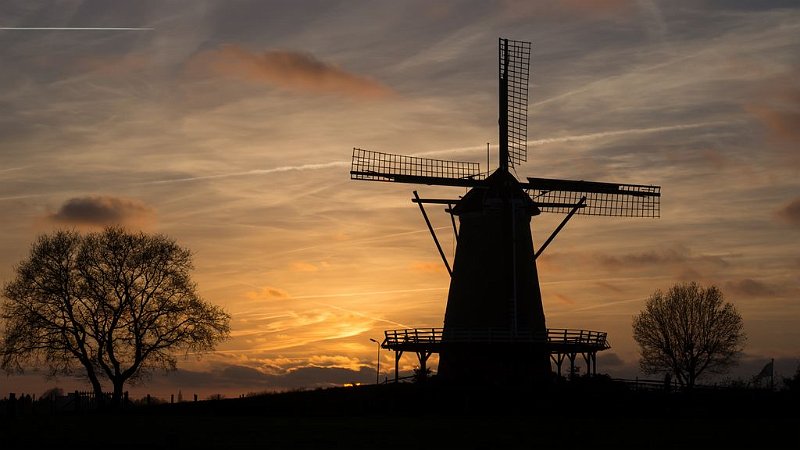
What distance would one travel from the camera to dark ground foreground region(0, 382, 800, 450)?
4166cm

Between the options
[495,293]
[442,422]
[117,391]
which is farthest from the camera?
[117,391]

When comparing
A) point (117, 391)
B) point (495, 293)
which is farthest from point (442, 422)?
point (117, 391)

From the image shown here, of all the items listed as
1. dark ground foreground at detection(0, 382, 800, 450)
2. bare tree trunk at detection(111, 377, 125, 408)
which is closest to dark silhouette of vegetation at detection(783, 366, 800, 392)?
dark ground foreground at detection(0, 382, 800, 450)

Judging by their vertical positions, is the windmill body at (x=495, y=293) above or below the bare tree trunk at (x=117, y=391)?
above

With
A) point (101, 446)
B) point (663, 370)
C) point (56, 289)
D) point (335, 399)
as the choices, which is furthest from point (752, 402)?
point (56, 289)

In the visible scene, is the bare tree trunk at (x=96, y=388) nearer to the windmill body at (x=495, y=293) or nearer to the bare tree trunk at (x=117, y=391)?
the bare tree trunk at (x=117, y=391)

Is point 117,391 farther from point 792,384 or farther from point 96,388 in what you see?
point 792,384

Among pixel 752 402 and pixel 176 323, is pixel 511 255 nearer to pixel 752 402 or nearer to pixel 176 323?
pixel 752 402

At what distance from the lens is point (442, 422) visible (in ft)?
169

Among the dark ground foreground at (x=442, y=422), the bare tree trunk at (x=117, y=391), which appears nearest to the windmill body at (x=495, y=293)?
the dark ground foreground at (x=442, y=422)

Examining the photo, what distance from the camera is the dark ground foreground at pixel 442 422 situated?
1640 inches

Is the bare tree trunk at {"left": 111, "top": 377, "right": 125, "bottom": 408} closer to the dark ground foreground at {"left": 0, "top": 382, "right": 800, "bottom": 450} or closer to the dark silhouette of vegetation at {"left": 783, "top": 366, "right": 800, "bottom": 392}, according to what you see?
the dark ground foreground at {"left": 0, "top": 382, "right": 800, "bottom": 450}

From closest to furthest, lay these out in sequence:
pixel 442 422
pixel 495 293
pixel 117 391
→ pixel 442 422
pixel 495 293
pixel 117 391

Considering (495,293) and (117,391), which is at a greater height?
(495,293)
